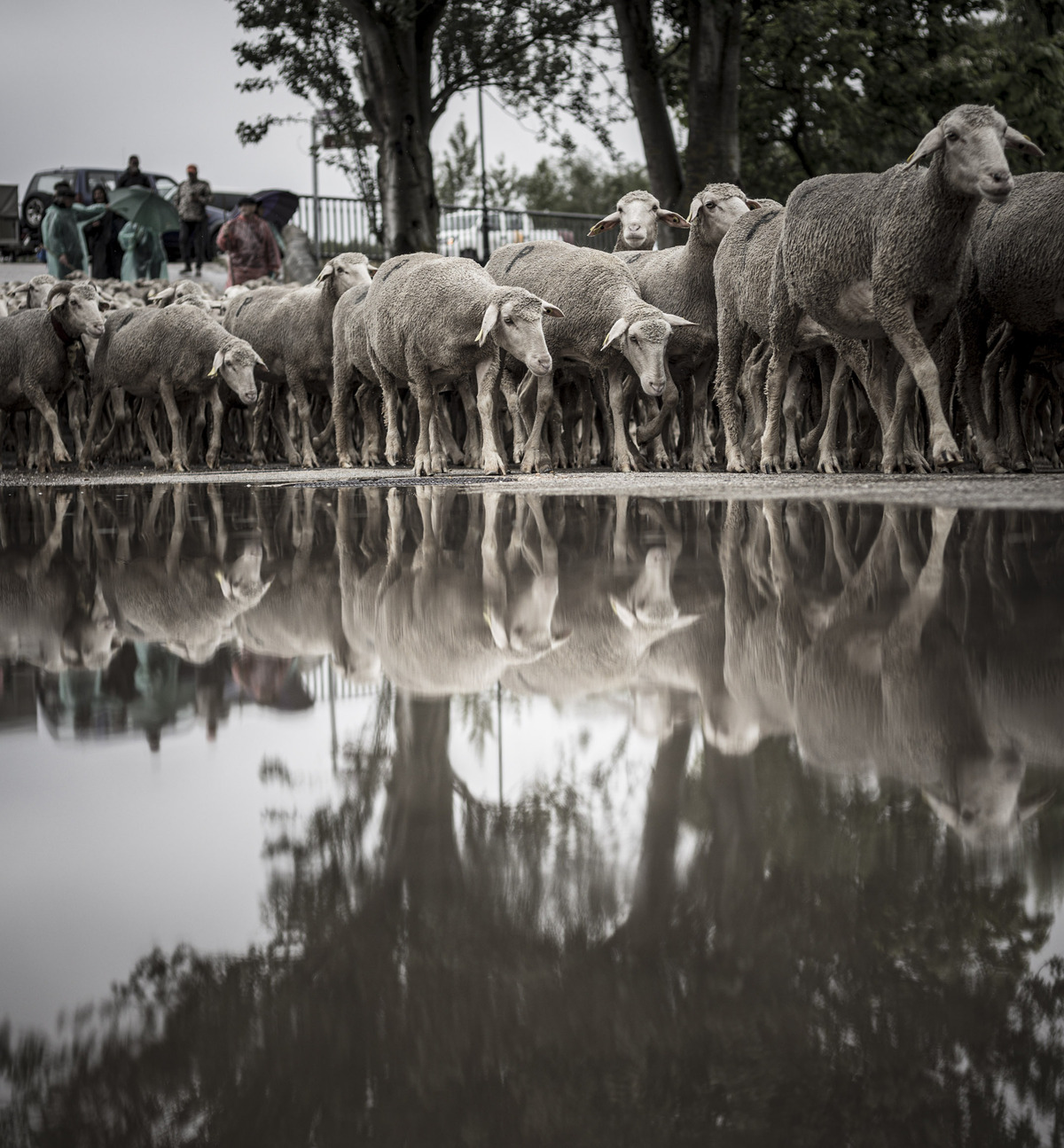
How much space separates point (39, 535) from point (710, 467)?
7891 mm

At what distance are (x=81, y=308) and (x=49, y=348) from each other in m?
0.87

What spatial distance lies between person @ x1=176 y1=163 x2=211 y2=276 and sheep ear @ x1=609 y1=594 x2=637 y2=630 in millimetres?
29333

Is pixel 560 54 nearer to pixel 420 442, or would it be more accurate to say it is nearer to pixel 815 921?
pixel 420 442

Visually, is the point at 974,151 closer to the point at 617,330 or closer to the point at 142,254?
the point at 617,330

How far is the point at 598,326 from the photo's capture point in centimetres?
1352

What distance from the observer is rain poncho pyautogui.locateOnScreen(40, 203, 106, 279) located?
2959 centimetres

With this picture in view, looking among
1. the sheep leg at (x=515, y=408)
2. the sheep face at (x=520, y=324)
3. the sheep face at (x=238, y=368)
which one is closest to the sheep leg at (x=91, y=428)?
the sheep face at (x=238, y=368)

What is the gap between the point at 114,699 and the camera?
3.16 meters

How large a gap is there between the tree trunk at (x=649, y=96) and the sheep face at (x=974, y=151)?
35.1 feet

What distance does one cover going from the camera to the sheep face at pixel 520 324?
40.6 ft

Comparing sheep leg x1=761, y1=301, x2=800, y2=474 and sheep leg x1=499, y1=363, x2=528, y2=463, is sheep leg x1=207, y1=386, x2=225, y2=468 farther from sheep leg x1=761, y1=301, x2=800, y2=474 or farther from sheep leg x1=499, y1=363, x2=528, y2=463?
sheep leg x1=761, y1=301, x2=800, y2=474

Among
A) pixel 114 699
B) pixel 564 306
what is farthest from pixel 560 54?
pixel 114 699

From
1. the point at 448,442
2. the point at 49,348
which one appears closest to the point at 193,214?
the point at 49,348

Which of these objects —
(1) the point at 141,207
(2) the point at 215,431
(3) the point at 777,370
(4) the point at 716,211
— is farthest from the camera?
(1) the point at 141,207
